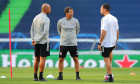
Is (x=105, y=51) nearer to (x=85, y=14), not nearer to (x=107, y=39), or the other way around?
(x=107, y=39)

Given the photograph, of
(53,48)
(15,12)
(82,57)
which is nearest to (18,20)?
(15,12)

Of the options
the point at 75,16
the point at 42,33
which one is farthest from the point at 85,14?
the point at 42,33

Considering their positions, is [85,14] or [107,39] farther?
[85,14]

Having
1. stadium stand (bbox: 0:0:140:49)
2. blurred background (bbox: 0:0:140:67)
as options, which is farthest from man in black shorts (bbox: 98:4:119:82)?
stadium stand (bbox: 0:0:140:49)

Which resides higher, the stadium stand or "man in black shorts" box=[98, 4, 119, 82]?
the stadium stand

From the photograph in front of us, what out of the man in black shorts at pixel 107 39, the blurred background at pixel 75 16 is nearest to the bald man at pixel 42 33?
the man in black shorts at pixel 107 39

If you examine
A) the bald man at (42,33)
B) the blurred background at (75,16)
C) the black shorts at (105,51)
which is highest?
the blurred background at (75,16)

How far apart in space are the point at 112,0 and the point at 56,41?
3.44m

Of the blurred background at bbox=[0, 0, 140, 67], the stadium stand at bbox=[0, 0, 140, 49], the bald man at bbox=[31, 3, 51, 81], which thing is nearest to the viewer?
the bald man at bbox=[31, 3, 51, 81]

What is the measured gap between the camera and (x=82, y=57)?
2108 centimetres

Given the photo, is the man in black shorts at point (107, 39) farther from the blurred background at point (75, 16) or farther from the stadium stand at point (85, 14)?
the stadium stand at point (85, 14)

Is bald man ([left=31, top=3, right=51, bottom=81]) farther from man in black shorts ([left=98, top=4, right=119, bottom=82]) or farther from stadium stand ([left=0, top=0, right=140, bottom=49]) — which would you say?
stadium stand ([left=0, top=0, right=140, bottom=49])

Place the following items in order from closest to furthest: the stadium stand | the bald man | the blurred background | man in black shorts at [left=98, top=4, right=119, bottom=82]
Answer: man in black shorts at [left=98, top=4, right=119, bottom=82] < the bald man < the blurred background < the stadium stand

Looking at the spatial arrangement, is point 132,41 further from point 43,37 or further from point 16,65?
point 43,37
